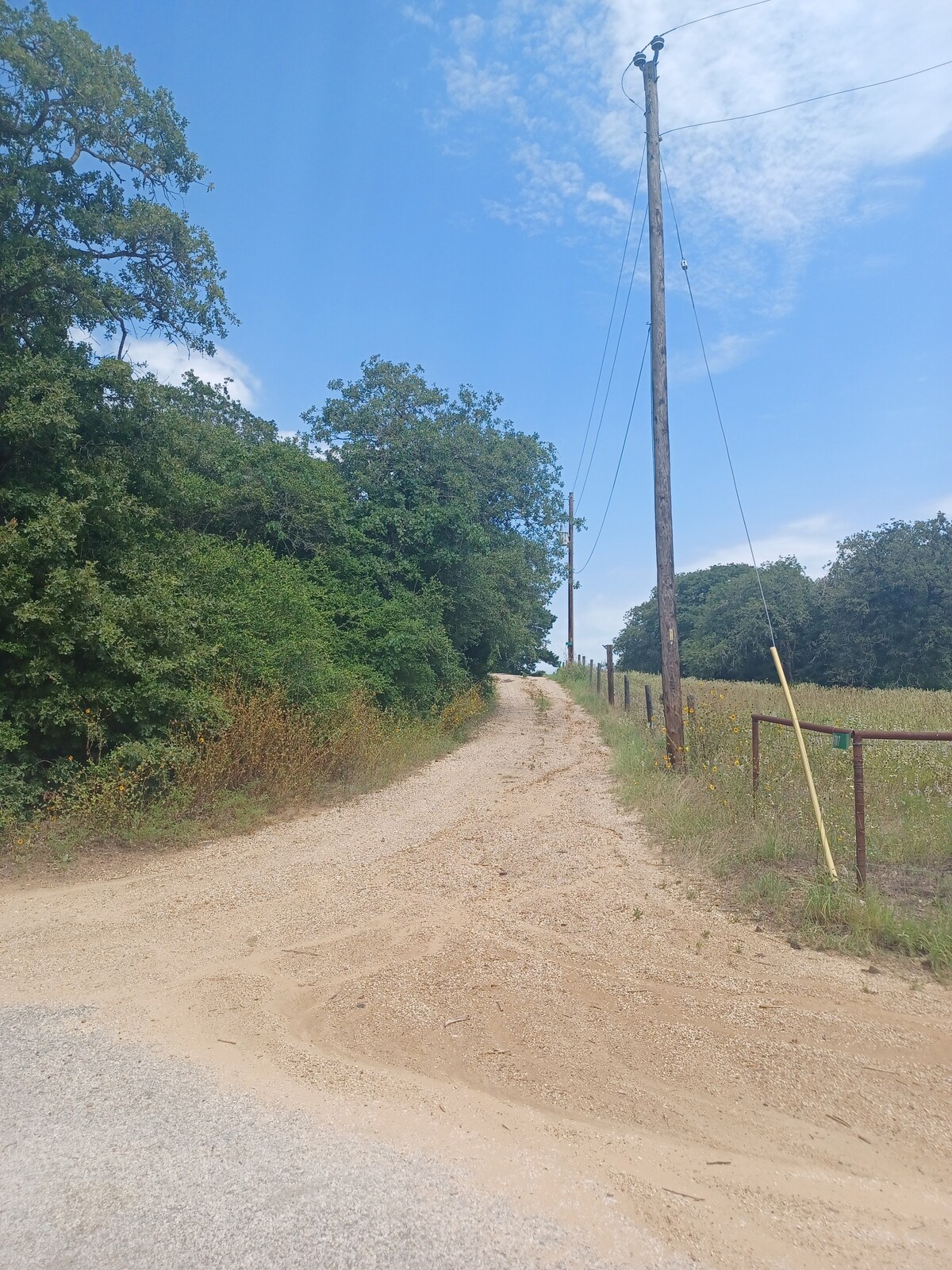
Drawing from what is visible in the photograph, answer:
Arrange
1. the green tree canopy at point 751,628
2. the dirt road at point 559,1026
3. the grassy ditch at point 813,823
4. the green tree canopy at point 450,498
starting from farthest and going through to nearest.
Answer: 1. the green tree canopy at point 751,628
2. the green tree canopy at point 450,498
3. the grassy ditch at point 813,823
4. the dirt road at point 559,1026

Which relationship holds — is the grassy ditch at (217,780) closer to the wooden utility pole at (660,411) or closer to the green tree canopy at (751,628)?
the wooden utility pole at (660,411)

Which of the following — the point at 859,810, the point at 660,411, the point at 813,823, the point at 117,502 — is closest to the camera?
the point at 859,810

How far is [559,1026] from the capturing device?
4.52 m

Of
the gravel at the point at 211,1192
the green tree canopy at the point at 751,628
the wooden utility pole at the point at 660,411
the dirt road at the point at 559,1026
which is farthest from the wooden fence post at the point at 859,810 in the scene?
the green tree canopy at the point at 751,628

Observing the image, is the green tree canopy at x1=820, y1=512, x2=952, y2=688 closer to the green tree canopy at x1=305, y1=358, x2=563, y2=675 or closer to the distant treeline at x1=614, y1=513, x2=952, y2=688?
the distant treeline at x1=614, y1=513, x2=952, y2=688

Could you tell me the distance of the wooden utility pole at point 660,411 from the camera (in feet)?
38.2

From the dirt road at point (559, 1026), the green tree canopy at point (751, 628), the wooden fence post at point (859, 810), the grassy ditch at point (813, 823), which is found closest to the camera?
the dirt road at point (559, 1026)

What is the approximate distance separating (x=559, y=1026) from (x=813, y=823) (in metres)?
3.91

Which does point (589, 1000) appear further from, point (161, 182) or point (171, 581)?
point (161, 182)

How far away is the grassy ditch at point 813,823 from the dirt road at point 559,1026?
0.38 meters

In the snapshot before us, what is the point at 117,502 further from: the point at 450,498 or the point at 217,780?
the point at 450,498

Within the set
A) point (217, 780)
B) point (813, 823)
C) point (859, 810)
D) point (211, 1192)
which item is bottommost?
point (211, 1192)

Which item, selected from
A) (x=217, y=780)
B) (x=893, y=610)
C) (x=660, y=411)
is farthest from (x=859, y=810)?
(x=893, y=610)

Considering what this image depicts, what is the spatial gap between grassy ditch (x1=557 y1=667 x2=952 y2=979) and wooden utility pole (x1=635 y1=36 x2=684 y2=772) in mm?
953
